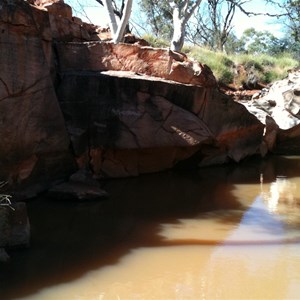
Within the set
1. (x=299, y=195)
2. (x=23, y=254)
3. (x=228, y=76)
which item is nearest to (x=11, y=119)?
(x=23, y=254)

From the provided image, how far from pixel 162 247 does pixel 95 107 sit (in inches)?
159

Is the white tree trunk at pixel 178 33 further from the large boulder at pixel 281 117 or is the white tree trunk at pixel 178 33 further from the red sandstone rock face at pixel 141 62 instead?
the red sandstone rock face at pixel 141 62

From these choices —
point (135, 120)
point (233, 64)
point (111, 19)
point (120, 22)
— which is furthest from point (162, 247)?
point (233, 64)

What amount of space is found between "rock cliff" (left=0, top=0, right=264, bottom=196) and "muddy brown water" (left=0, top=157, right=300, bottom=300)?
2.41 feet

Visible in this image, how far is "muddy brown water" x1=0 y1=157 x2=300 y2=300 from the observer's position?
4.29 meters

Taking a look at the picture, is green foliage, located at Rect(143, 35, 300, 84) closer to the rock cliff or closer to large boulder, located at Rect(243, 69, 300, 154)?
large boulder, located at Rect(243, 69, 300, 154)

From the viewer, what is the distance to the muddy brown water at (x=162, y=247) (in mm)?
4293

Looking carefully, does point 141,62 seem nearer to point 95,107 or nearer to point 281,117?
point 95,107

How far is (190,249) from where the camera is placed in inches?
212

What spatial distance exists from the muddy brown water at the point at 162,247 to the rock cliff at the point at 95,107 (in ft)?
2.41

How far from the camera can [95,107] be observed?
8789mm

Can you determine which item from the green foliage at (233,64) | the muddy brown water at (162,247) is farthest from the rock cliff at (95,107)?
the green foliage at (233,64)

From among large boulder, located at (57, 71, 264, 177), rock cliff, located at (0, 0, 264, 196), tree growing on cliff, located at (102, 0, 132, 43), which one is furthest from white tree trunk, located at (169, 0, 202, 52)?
large boulder, located at (57, 71, 264, 177)

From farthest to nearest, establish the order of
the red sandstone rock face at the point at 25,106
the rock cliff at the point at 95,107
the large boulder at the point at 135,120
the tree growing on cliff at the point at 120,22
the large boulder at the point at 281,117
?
the large boulder at the point at 281,117
the tree growing on cliff at the point at 120,22
the large boulder at the point at 135,120
the rock cliff at the point at 95,107
the red sandstone rock face at the point at 25,106
